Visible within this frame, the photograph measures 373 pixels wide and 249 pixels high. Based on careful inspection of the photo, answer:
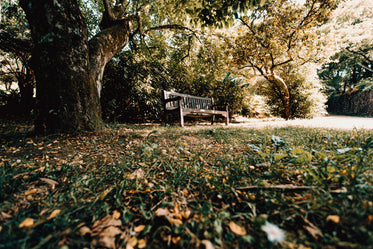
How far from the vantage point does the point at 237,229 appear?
780 millimetres

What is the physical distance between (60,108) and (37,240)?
2.38 m

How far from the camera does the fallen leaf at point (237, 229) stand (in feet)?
2.50

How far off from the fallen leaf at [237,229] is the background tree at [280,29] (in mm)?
7907

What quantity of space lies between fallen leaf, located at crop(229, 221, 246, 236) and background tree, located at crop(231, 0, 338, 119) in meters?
7.91

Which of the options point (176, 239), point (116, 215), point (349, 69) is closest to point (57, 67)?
point (116, 215)

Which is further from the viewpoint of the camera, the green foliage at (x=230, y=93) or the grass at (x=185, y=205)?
the green foliage at (x=230, y=93)

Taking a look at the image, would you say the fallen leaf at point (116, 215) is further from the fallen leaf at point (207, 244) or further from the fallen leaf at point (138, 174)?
the fallen leaf at point (207, 244)

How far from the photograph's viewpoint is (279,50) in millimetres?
8094

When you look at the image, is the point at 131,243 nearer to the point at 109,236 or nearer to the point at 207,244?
the point at 109,236

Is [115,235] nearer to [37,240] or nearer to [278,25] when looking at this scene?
[37,240]

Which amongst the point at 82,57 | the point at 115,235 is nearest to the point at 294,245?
the point at 115,235

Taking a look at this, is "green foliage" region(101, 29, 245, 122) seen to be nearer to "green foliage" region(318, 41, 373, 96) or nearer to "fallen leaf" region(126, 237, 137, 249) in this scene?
"fallen leaf" region(126, 237, 137, 249)

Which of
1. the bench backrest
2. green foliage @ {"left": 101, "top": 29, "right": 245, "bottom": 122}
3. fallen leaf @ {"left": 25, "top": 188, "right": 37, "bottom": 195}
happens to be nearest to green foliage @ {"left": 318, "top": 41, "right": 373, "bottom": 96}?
green foliage @ {"left": 101, "top": 29, "right": 245, "bottom": 122}

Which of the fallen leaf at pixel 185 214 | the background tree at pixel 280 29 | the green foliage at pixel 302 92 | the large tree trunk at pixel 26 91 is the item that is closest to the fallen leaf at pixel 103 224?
the fallen leaf at pixel 185 214
